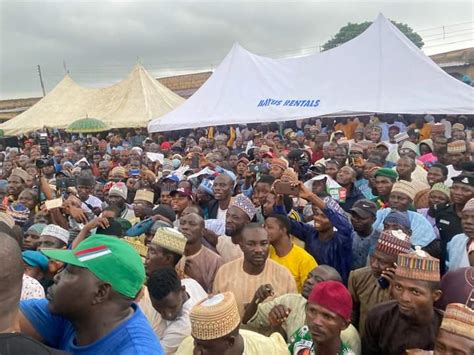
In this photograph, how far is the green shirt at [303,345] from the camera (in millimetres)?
2533

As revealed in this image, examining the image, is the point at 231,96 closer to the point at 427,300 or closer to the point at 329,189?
the point at 329,189

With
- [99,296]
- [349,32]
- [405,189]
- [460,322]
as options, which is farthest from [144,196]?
[349,32]

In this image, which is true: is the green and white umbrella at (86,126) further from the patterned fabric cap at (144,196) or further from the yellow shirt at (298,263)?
the yellow shirt at (298,263)

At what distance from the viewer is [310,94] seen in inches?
414

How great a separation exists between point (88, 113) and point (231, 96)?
12.3 m

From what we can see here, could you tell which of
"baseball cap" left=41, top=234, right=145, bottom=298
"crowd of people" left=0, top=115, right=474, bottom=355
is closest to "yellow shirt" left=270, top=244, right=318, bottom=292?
"crowd of people" left=0, top=115, right=474, bottom=355

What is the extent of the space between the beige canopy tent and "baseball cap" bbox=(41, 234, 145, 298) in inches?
709

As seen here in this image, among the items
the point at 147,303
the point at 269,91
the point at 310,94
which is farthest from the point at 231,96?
the point at 147,303

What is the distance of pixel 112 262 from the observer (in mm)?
1698

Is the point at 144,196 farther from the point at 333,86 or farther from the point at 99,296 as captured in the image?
the point at 333,86

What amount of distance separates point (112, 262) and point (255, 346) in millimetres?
1084

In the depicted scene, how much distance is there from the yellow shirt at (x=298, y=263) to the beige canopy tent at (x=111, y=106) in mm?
16323

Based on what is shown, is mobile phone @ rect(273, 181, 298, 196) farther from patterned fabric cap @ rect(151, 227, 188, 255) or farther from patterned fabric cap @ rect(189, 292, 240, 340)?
patterned fabric cap @ rect(189, 292, 240, 340)

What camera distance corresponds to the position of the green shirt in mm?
2533
